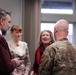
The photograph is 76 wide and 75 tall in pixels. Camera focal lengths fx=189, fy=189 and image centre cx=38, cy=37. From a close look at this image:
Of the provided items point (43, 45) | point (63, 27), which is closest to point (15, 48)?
point (43, 45)

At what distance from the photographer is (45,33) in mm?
3033

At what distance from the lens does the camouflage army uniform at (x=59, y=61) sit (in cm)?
196

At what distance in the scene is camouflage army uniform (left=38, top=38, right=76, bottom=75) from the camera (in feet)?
6.42

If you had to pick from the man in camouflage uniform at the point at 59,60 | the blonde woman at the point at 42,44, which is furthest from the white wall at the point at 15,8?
the man in camouflage uniform at the point at 59,60

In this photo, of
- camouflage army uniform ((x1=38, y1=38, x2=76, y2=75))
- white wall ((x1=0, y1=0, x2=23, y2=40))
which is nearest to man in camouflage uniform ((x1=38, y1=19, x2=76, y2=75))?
camouflage army uniform ((x1=38, y1=38, x2=76, y2=75))

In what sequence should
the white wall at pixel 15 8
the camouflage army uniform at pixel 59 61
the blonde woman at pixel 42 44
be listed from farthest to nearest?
the white wall at pixel 15 8 < the blonde woman at pixel 42 44 < the camouflage army uniform at pixel 59 61

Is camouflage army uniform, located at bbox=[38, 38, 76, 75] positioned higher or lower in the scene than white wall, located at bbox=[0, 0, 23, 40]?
lower

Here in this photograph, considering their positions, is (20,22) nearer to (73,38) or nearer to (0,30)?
(73,38)

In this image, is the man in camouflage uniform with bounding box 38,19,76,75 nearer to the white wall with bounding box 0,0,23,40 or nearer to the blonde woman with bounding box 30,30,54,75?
the blonde woman with bounding box 30,30,54,75

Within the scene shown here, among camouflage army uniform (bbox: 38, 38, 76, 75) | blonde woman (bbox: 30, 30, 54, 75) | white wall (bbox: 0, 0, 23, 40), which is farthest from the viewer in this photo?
white wall (bbox: 0, 0, 23, 40)

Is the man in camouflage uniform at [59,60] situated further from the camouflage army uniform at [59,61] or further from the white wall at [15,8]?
the white wall at [15,8]

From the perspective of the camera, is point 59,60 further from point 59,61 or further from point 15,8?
point 15,8

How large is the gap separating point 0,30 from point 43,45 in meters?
1.17

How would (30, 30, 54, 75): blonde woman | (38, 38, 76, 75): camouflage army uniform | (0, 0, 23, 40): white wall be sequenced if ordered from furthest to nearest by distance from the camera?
(0, 0, 23, 40): white wall → (30, 30, 54, 75): blonde woman → (38, 38, 76, 75): camouflage army uniform
